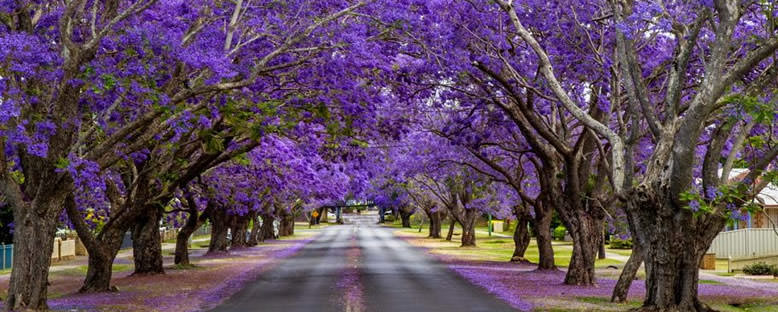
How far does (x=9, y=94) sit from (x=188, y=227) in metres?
21.7

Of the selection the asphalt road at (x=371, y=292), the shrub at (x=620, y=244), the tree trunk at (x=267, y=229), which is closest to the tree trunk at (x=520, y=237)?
the asphalt road at (x=371, y=292)

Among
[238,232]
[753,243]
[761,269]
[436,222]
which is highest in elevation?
[436,222]

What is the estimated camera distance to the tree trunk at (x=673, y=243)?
14664 millimetres

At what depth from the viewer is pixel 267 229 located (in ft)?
244

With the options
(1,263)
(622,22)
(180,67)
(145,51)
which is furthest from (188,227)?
(622,22)

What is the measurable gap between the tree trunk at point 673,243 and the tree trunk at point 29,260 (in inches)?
413

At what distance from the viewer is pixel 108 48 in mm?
15664

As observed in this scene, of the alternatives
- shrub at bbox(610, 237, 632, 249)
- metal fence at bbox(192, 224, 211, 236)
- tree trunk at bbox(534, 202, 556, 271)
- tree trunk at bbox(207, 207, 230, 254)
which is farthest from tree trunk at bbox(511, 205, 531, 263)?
metal fence at bbox(192, 224, 211, 236)

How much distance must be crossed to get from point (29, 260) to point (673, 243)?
1121cm

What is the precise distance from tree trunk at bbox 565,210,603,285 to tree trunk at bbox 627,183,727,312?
8820 millimetres

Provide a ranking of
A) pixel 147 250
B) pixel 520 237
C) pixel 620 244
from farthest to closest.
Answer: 1. pixel 620 244
2. pixel 520 237
3. pixel 147 250

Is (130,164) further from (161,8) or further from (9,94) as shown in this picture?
(9,94)

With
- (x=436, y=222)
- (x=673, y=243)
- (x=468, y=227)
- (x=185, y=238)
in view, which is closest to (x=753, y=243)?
(x=673, y=243)

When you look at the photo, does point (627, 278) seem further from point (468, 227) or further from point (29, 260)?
point (468, 227)
